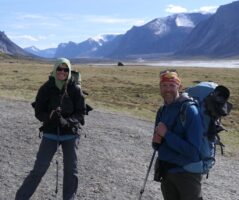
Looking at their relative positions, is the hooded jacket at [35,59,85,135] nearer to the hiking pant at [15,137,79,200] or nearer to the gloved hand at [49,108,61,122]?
the gloved hand at [49,108,61,122]

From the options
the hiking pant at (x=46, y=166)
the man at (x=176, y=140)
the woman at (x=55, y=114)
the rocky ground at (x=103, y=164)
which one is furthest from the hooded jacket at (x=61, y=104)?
the man at (x=176, y=140)

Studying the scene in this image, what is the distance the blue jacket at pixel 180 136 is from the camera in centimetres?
562

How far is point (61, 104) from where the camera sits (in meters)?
7.58

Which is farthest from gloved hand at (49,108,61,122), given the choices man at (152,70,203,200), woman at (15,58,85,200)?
man at (152,70,203,200)

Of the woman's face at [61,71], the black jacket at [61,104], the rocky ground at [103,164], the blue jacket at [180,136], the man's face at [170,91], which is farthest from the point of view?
the rocky ground at [103,164]

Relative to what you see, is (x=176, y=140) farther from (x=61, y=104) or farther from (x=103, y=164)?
(x=103, y=164)

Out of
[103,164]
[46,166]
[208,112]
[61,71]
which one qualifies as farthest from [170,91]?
[103,164]

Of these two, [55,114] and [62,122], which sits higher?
[55,114]

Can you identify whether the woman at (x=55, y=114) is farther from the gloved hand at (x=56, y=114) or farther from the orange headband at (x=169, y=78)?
the orange headband at (x=169, y=78)

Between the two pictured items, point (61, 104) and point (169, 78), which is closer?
point (169, 78)

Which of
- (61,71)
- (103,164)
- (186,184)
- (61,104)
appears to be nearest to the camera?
(186,184)

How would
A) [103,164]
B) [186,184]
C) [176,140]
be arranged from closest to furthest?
[176,140]
[186,184]
[103,164]

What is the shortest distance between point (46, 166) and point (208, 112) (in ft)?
9.47

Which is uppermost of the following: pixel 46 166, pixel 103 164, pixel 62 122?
pixel 62 122
